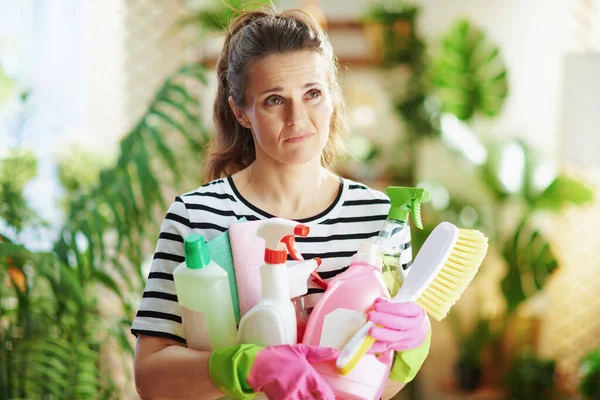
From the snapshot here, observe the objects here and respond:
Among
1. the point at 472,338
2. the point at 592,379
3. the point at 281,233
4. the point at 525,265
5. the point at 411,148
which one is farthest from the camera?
the point at 411,148

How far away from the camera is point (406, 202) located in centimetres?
95

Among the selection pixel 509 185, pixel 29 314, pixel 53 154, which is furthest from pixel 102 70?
Result: pixel 29 314

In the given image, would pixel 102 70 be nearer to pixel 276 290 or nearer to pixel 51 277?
pixel 51 277

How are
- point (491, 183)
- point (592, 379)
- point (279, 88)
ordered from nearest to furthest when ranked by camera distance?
point (279, 88) < point (592, 379) < point (491, 183)

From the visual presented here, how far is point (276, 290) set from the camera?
837 mm

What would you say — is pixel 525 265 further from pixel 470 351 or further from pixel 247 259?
pixel 247 259

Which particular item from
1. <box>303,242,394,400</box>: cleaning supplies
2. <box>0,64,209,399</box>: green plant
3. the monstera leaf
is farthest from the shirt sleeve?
the monstera leaf

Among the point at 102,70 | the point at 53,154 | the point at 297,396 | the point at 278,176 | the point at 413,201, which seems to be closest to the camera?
the point at 297,396

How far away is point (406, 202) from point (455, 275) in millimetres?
113

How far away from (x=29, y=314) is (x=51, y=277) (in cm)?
11

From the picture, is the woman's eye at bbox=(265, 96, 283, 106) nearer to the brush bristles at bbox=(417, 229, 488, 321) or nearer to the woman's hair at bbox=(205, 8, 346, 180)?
the woman's hair at bbox=(205, 8, 346, 180)

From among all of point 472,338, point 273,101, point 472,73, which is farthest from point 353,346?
point 472,338

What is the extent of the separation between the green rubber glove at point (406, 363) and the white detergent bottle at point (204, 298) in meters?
0.21

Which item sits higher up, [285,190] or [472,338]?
[285,190]
